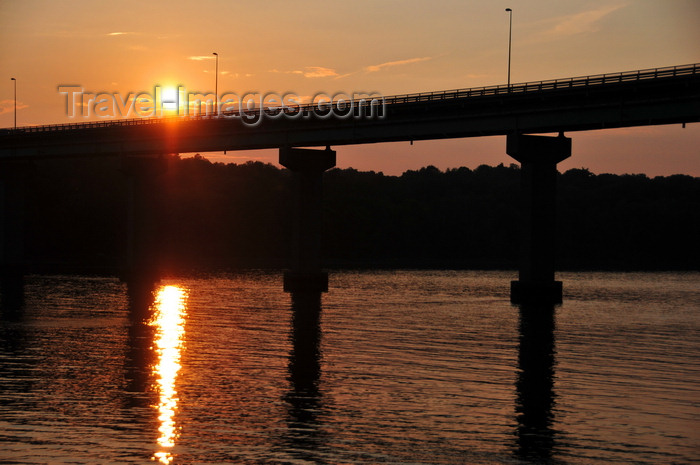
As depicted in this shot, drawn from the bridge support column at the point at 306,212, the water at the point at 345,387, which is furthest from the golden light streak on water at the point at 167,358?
the bridge support column at the point at 306,212

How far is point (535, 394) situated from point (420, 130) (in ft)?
169

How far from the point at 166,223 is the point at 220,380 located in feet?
525

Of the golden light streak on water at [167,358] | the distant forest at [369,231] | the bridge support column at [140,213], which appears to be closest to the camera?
the golden light streak on water at [167,358]

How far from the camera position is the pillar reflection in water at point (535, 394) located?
2172cm

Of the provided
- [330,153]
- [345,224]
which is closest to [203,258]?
[345,224]

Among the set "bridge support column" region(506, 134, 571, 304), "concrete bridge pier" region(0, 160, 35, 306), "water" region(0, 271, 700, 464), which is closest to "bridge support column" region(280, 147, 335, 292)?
"bridge support column" region(506, 134, 571, 304)

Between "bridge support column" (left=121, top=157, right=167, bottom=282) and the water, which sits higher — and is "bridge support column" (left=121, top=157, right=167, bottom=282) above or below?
above

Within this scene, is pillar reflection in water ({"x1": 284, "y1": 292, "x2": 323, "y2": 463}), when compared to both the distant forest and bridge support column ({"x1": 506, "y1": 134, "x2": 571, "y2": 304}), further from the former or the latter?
the distant forest

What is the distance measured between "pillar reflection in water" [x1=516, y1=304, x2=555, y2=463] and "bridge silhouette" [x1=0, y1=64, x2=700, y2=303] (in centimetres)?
2017

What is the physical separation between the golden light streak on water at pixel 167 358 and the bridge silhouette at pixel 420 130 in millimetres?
17485

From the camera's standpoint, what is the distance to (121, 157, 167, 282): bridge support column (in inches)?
4252

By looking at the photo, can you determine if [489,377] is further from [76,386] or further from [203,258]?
[203,258]

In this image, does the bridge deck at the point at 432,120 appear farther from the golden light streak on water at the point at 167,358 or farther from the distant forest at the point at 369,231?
the distant forest at the point at 369,231

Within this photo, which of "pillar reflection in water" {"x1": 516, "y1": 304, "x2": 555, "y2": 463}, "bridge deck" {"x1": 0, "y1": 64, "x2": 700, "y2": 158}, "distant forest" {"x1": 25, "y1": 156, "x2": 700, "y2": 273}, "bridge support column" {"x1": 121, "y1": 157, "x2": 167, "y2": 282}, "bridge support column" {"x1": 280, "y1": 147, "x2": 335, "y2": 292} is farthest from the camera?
"distant forest" {"x1": 25, "y1": 156, "x2": 700, "y2": 273}
